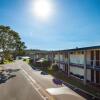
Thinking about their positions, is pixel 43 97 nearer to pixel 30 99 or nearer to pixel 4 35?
pixel 30 99

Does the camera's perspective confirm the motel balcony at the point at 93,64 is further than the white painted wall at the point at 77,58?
No

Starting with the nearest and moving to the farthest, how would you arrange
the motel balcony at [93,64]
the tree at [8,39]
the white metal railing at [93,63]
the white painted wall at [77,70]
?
the motel balcony at [93,64] < the white metal railing at [93,63] < the white painted wall at [77,70] < the tree at [8,39]

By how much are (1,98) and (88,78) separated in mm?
14916

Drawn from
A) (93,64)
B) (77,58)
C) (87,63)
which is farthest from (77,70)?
(93,64)

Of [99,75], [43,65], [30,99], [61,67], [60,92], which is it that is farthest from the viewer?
[43,65]

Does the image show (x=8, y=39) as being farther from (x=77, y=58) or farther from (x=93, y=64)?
(x=93, y=64)

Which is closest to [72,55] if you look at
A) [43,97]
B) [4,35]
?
[43,97]

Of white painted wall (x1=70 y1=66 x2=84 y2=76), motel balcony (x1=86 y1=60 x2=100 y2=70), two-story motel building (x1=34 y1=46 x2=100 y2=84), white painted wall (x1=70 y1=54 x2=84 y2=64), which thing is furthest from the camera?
white painted wall (x1=70 y1=66 x2=84 y2=76)

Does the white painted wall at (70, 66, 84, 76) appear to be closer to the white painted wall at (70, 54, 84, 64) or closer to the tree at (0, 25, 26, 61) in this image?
the white painted wall at (70, 54, 84, 64)

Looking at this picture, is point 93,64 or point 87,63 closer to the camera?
point 93,64

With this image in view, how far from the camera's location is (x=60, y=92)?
69.3 feet

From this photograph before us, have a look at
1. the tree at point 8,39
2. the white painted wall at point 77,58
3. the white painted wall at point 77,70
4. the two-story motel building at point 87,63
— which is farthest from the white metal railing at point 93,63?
the tree at point 8,39

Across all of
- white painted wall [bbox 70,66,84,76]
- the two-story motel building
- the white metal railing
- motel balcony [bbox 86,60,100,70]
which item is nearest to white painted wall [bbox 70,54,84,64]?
the two-story motel building

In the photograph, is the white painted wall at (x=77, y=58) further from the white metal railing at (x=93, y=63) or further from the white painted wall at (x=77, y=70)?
the white metal railing at (x=93, y=63)
